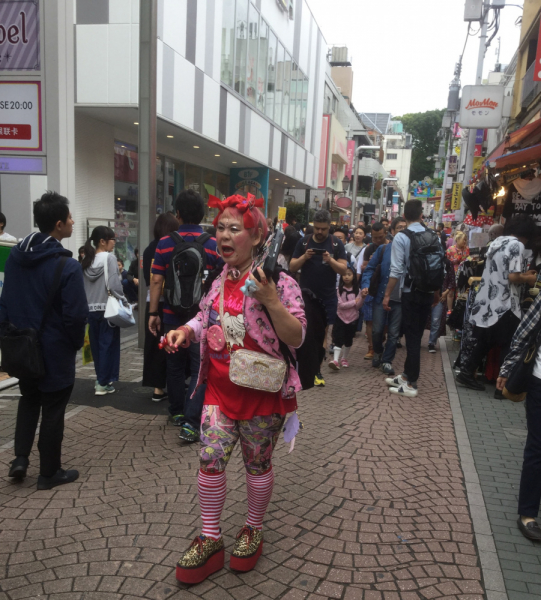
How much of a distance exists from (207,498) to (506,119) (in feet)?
53.3

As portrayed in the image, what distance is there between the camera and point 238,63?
15.6m

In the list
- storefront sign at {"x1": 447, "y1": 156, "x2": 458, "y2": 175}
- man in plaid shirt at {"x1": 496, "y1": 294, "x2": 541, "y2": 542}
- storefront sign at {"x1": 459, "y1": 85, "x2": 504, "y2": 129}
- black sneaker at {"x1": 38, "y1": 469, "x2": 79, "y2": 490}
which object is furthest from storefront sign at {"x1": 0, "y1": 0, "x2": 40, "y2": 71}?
storefront sign at {"x1": 447, "y1": 156, "x2": 458, "y2": 175}

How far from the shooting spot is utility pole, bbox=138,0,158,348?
24.3 ft

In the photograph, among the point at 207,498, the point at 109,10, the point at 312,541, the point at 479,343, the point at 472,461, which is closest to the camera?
the point at 207,498

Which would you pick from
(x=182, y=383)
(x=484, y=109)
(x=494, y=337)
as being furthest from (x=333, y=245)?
(x=484, y=109)

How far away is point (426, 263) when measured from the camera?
597cm

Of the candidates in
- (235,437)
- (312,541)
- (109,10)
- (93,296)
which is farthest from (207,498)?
(109,10)

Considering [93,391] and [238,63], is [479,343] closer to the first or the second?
[93,391]

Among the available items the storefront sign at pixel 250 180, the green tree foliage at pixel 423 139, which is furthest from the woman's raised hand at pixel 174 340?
the green tree foliage at pixel 423 139

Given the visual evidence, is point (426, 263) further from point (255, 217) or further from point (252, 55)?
point (252, 55)

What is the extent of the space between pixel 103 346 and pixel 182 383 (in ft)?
4.42

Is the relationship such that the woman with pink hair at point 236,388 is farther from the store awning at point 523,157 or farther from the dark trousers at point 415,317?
the store awning at point 523,157

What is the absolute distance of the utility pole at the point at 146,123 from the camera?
7.42 metres

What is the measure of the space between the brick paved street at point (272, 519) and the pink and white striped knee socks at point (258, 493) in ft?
0.90
